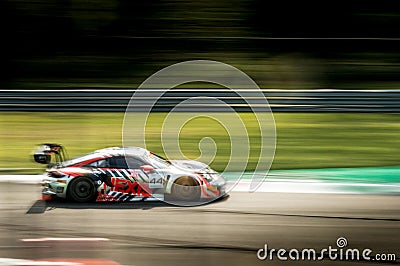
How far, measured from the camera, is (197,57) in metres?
16.8

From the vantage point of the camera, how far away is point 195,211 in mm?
7848

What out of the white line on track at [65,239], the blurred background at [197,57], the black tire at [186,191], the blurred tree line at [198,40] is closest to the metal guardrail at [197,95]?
the blurred background at [197,57]

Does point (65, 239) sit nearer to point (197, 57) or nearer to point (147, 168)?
point (147, 168)

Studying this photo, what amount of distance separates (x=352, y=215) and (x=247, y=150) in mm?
4030

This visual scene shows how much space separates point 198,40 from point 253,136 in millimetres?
5686

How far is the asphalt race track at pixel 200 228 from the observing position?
6.47 m

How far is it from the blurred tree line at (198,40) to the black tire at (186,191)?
7.60 metres

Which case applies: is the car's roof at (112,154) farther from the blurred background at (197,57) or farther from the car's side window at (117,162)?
the blurred background at (197,57)

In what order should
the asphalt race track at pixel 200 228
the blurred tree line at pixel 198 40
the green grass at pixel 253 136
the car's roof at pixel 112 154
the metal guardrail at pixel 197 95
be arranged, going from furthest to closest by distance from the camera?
1. the blurred tree line at pixel 198 40
2. the metal guardrail at pixel 197 95
3. the green grass at pixel 253 136
4. the car's roof at pixel 112 154
5. the asphalt race track at pixel 200 228

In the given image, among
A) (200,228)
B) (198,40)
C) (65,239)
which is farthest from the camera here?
(198,40)

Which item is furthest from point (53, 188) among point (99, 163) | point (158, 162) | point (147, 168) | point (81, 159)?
point (158, 162)

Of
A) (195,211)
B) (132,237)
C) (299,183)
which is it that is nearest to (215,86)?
(299,183)

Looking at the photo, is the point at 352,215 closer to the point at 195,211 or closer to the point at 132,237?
the point at 195,211

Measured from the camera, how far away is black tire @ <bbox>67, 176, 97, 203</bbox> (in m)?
8.41
